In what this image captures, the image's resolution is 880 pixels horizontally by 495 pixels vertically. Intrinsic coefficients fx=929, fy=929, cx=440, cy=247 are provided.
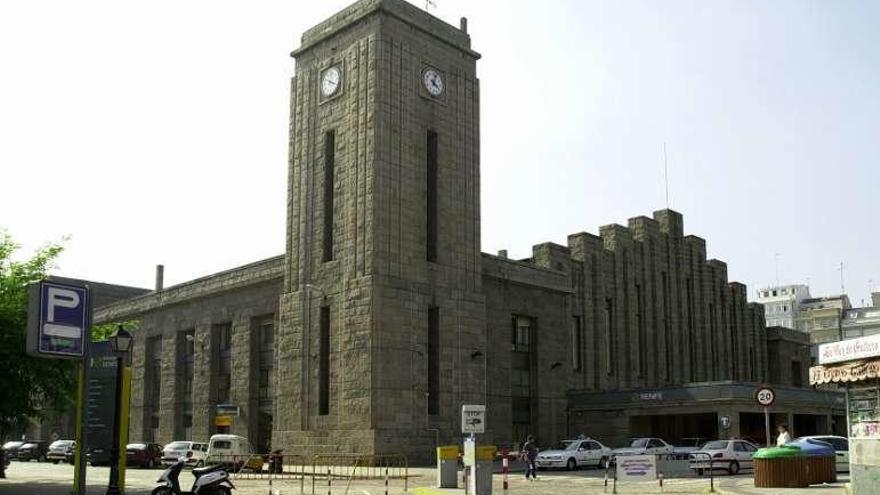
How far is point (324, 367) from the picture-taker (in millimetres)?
49156

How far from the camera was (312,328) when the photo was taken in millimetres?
49781

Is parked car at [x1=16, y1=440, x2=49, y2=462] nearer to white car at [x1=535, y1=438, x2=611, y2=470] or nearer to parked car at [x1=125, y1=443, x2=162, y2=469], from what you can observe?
parked car at [x1=125, y1=443, x2=162, y2=469]

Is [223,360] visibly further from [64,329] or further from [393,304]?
[64,329]

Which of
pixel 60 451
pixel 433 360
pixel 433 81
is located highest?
pixel 433 81

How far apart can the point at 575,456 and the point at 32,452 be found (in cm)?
3622

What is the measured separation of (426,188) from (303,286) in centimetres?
865

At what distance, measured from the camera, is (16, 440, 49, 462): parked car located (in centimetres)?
5897

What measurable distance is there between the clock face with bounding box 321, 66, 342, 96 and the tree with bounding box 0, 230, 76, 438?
2360 cm

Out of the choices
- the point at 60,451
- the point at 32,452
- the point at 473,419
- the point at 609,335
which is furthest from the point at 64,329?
the point at 609,335

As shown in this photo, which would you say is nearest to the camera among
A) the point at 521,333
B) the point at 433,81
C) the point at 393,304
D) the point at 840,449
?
the point at 840,449

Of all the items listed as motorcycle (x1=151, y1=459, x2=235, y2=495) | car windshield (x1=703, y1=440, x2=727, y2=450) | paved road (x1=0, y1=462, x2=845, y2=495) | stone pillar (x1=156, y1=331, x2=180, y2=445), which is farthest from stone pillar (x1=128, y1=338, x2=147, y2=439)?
motorcycle (x1=151, y1=459, x2=235, y2=495)

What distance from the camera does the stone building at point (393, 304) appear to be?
47.5 metres

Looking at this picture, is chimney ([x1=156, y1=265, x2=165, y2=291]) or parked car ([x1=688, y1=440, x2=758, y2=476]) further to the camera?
chimney ([x1=156, y1=265, x2=165, y2=291])

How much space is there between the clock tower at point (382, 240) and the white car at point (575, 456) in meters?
7.19
